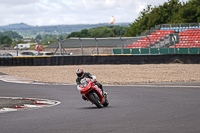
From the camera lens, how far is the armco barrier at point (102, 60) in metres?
29.7

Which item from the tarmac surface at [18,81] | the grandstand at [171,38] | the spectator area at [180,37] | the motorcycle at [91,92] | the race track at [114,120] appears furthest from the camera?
the spectator area at [180,37]

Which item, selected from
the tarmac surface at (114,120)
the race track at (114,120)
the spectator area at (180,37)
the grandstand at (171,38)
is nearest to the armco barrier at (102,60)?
the grandstand at (171,38)

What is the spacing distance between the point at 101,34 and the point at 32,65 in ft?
349

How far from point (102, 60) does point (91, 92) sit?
20587mm

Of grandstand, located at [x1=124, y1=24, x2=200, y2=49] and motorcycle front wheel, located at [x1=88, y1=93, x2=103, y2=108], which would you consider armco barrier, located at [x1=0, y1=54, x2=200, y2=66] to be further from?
motorcycle front wheel, located at [x1=88, y1=93, x2=103, y2=108]

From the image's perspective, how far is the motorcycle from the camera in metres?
10.6

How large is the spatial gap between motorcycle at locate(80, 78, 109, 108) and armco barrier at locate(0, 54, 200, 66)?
19464 millimetres

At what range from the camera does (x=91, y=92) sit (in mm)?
10719

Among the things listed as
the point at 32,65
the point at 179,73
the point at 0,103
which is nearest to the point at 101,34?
the point at 32,65

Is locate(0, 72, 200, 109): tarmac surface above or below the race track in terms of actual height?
below

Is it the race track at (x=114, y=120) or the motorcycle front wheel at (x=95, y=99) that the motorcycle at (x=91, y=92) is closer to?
the motorcycle front wheel at (x=95, y=99)

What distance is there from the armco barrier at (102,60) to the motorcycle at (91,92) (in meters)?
19.5

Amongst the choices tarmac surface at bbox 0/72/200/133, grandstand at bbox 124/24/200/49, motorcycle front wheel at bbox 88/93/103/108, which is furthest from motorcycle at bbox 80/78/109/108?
grandstand at bbox 124/24/200/49

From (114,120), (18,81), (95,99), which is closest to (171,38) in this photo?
(18,81)
